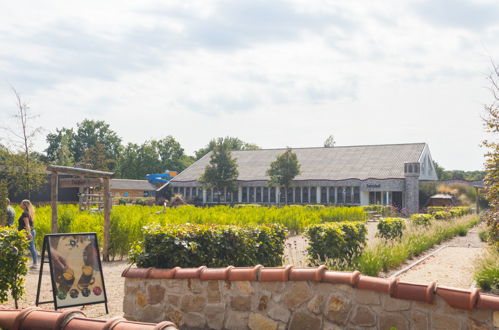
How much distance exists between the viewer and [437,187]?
43.3m

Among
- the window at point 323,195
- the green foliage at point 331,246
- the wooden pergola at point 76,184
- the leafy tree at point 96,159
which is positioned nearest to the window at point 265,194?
the window at point 323,195

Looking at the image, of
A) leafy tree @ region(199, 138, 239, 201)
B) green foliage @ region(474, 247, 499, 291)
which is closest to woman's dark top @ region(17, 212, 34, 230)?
green foliage @ region(474, 247, 499, 291)

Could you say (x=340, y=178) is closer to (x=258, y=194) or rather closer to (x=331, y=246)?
(x=258, y=194)

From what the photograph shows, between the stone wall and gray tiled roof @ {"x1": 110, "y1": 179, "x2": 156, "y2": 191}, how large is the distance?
62.2 meters

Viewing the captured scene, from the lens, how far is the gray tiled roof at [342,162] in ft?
150

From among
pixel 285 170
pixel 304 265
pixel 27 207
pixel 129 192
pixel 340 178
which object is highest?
pixel 285 170

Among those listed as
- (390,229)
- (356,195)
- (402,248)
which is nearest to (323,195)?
(356,195)

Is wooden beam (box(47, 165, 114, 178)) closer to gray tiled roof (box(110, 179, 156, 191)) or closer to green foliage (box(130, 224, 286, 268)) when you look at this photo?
green foliage (box(130, 224, 286, 268))

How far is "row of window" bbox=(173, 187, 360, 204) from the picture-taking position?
4553 centimetres

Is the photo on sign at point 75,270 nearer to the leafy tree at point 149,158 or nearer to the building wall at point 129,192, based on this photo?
the building wall at point 129,192

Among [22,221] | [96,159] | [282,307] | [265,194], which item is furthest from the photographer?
[96,159]

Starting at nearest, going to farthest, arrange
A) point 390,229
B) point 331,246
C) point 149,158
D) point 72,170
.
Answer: point 331,246
point 72,170
point 390,229
point 149,158

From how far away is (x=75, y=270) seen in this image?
766cm

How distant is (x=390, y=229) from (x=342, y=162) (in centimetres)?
3453
